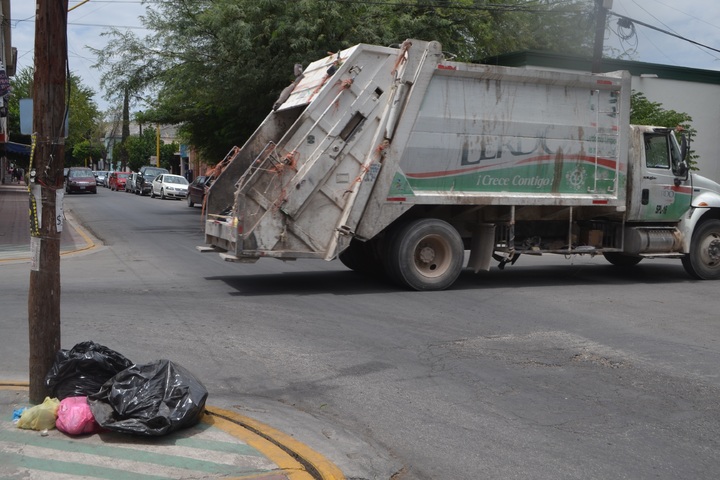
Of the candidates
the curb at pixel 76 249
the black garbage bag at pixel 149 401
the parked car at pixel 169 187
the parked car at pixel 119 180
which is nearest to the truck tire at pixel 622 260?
A: the curb at pixel 76 249

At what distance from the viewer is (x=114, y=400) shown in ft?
16.7

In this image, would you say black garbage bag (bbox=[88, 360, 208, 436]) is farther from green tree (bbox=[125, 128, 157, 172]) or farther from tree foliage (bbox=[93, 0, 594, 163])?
green tree (bbox=[125, 128, 157, 172])

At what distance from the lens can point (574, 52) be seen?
3061cm

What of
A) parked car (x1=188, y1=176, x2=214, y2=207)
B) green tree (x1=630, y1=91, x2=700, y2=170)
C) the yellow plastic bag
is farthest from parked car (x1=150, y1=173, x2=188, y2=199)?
the yellow plastic bag

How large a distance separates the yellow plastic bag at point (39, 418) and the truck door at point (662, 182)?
10065 millimetres

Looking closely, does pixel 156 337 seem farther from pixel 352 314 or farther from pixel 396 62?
pixel 396 62

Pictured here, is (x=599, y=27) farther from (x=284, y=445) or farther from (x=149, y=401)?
(x=149, y=401)

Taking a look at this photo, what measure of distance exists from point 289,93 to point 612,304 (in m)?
5.71

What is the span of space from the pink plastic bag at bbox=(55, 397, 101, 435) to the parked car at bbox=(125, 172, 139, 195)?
46.4 meters

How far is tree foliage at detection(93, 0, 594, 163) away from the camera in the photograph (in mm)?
18469

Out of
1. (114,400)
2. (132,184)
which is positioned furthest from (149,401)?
(132,184)

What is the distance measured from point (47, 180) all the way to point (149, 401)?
173cm

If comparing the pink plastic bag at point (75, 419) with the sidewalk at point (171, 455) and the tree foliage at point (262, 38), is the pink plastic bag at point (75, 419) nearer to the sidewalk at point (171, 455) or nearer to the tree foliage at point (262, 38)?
the sidewalk at point (171, 455)

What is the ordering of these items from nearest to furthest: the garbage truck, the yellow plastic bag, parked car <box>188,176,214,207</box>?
the yellow plastic bag, the garbage truck, parked car <box>188,176,214,207</box>
